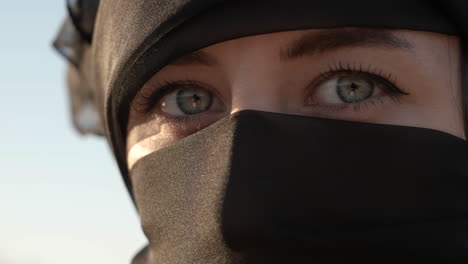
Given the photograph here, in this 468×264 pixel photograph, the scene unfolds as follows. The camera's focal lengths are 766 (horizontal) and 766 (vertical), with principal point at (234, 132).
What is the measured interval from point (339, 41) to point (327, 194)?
444 mm

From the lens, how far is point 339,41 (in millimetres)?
2152

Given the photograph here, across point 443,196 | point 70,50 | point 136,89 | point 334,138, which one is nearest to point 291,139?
point 334,138

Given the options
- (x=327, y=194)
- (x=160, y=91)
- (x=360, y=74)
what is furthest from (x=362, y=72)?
(x=160, y=91)

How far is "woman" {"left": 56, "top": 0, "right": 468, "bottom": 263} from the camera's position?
1.99 m

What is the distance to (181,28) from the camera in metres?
2.29

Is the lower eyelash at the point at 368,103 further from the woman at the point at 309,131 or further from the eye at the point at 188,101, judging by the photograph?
the eye at the point at 188,101

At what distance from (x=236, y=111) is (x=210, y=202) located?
11.0 inches

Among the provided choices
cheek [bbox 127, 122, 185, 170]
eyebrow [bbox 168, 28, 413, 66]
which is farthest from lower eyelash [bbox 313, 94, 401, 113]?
cheek [bbox 127, 122, 185, 170]

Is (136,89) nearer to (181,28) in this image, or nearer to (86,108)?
(181,28)

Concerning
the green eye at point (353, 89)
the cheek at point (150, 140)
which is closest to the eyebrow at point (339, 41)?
the green eye at point (353, 89)

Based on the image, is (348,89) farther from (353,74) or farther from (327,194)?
(327,194)

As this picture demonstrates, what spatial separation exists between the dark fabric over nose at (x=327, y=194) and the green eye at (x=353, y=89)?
0.37ft

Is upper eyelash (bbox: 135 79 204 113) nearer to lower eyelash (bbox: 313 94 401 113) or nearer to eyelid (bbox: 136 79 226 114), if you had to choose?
eyelid (bbox: 136 79 226 114)

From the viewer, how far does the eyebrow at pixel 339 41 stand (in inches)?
84.5
